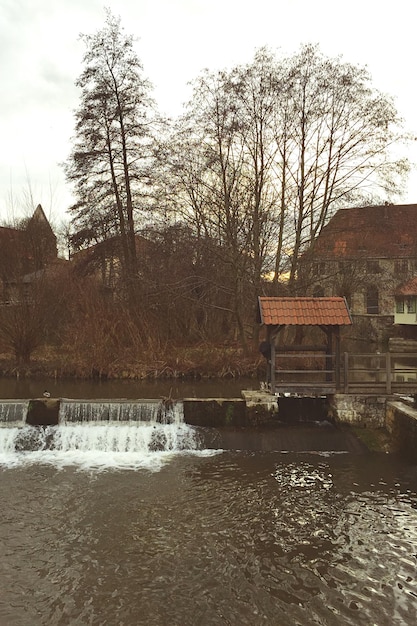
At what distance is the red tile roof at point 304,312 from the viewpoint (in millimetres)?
11305

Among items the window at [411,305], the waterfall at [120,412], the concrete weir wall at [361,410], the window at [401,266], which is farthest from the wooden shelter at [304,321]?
the window at [401,266]

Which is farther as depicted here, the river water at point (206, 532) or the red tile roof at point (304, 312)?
the red tile roof at point (304, 312)

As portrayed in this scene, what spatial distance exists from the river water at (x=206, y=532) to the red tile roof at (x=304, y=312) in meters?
2.61

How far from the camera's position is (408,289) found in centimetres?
3803

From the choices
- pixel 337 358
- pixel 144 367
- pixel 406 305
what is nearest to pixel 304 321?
pixel 337 358

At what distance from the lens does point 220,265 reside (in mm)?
21109

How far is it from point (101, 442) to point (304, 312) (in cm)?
565

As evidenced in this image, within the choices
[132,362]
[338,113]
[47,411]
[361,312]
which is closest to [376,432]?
[47,411]

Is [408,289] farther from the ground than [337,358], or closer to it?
farther from the ground

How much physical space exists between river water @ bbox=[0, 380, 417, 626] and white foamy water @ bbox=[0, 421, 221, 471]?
46 mm

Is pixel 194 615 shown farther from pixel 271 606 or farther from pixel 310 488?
pixel 310 488

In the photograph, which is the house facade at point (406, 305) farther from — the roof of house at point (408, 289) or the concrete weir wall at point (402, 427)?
the concrete weir wall at point (402, 427)

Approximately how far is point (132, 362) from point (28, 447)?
8.07m

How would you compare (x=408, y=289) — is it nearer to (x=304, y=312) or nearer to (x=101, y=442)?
(x=304, y=312)
